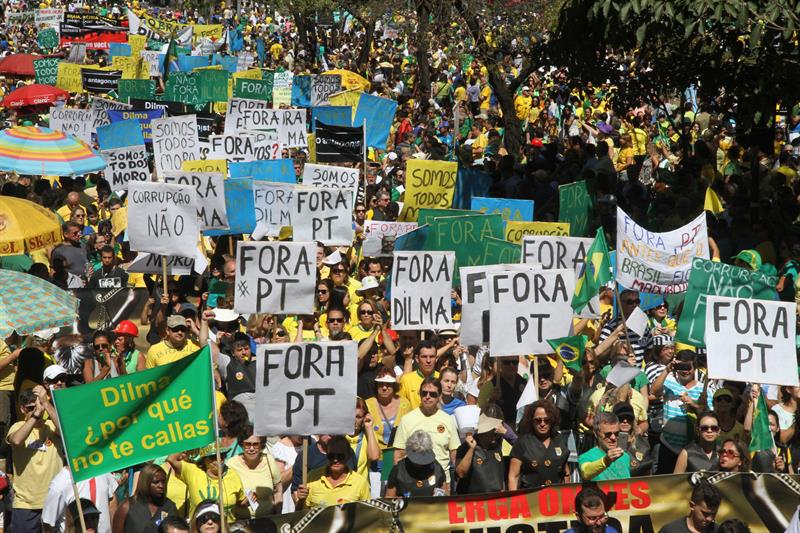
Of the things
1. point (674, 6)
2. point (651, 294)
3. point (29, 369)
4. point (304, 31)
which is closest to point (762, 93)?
point (674, 6)

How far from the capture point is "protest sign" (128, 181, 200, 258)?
13.6 meters

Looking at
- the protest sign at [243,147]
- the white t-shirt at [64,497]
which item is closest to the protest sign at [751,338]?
the white t-shirt at [64,497]

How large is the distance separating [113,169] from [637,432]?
34.1 ft

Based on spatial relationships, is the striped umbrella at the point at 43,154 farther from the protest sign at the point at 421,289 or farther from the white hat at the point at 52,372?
the white hat at the point at 52,372

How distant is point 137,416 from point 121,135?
38.8 feet

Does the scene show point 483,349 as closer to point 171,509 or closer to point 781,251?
point 171,509

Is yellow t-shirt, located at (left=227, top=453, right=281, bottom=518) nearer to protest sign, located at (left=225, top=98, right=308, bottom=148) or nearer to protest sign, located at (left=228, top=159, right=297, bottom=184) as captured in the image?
protest sign, located at (left=228, top=159, right=297, bottom=184)

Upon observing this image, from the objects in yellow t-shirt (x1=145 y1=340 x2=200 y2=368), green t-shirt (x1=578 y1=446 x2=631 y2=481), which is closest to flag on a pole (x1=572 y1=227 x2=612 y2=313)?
green t-shirt (x1=578 y1=446 x2=631 y2=481)

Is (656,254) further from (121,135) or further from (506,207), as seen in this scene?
(121,135)

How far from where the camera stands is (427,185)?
16203 mm

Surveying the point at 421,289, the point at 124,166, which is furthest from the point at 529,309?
the point at 124,166

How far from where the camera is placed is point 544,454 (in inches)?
355

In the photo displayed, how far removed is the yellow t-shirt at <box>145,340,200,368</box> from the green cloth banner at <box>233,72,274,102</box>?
16132 millimetres

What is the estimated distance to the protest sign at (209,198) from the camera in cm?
1491
